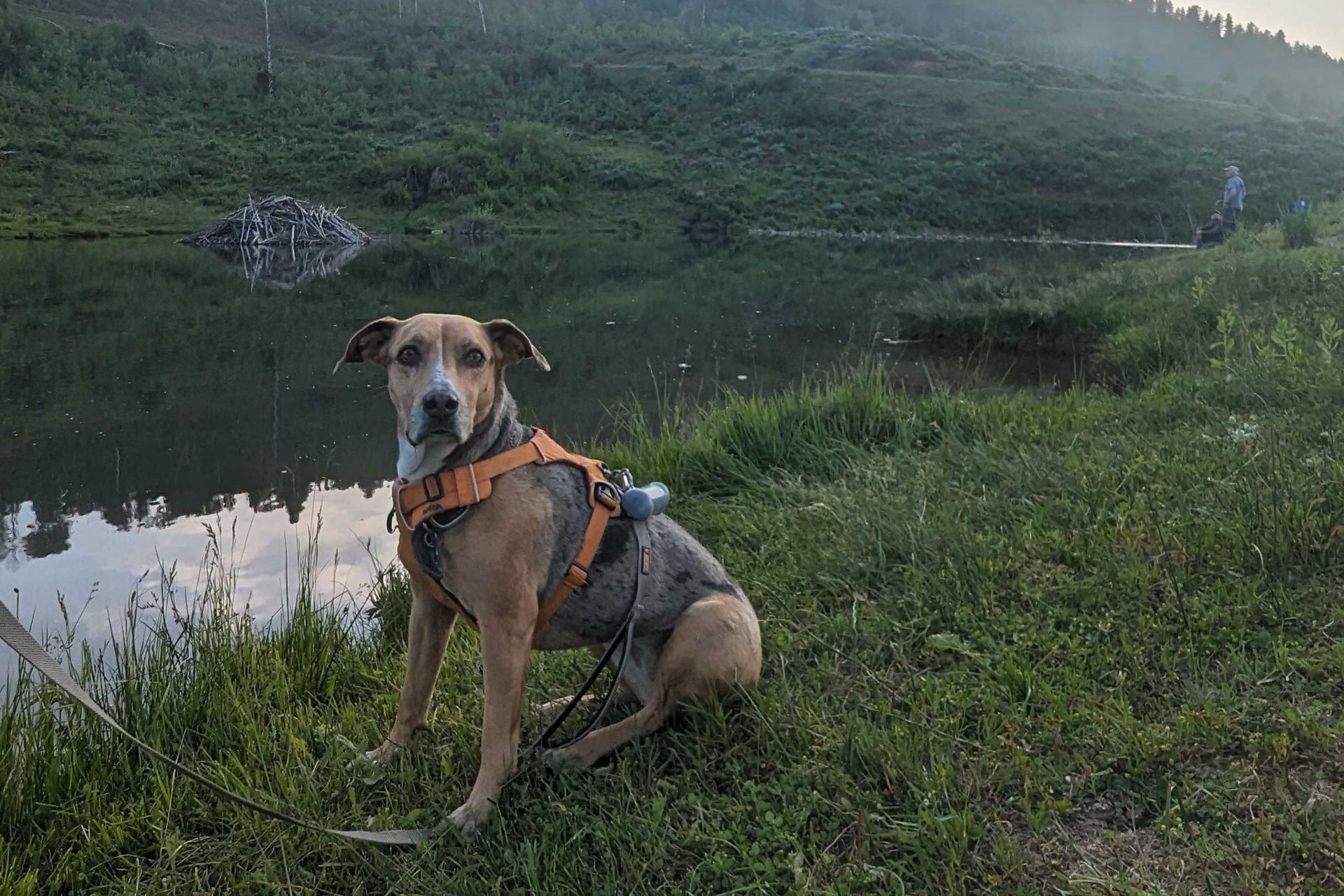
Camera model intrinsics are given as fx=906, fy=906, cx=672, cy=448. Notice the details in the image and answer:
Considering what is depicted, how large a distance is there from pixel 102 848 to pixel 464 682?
1456 millimetres

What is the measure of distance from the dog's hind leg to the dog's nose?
115cm

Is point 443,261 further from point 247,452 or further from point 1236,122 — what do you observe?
point 1236,122

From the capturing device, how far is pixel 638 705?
3656 mm

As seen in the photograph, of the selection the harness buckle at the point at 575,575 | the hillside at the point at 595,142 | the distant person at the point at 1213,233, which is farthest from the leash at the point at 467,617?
the hillside at the point at 595,142

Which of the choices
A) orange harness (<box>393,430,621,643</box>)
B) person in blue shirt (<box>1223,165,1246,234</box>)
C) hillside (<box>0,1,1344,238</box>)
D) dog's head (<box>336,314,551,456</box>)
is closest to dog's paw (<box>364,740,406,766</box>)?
orange harness (<box>393,430,621,643</box>)

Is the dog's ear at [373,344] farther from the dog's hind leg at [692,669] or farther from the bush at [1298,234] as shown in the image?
the bush at [1298,234]

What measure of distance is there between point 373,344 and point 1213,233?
87.8 ft

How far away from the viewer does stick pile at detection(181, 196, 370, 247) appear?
35031 mm

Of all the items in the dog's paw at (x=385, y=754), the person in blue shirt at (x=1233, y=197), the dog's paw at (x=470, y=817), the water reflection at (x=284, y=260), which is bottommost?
the water reflection at (x=284, y=260)

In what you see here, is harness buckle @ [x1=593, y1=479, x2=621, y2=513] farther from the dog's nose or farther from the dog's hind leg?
the dog's nose

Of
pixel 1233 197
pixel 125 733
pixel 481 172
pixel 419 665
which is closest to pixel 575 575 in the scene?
pixel 419 665

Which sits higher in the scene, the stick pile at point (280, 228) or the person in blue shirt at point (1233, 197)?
the person in blue shirt at point (1233, 197)

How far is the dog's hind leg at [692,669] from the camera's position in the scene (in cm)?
328

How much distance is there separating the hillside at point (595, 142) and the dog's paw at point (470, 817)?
39.1 metres
